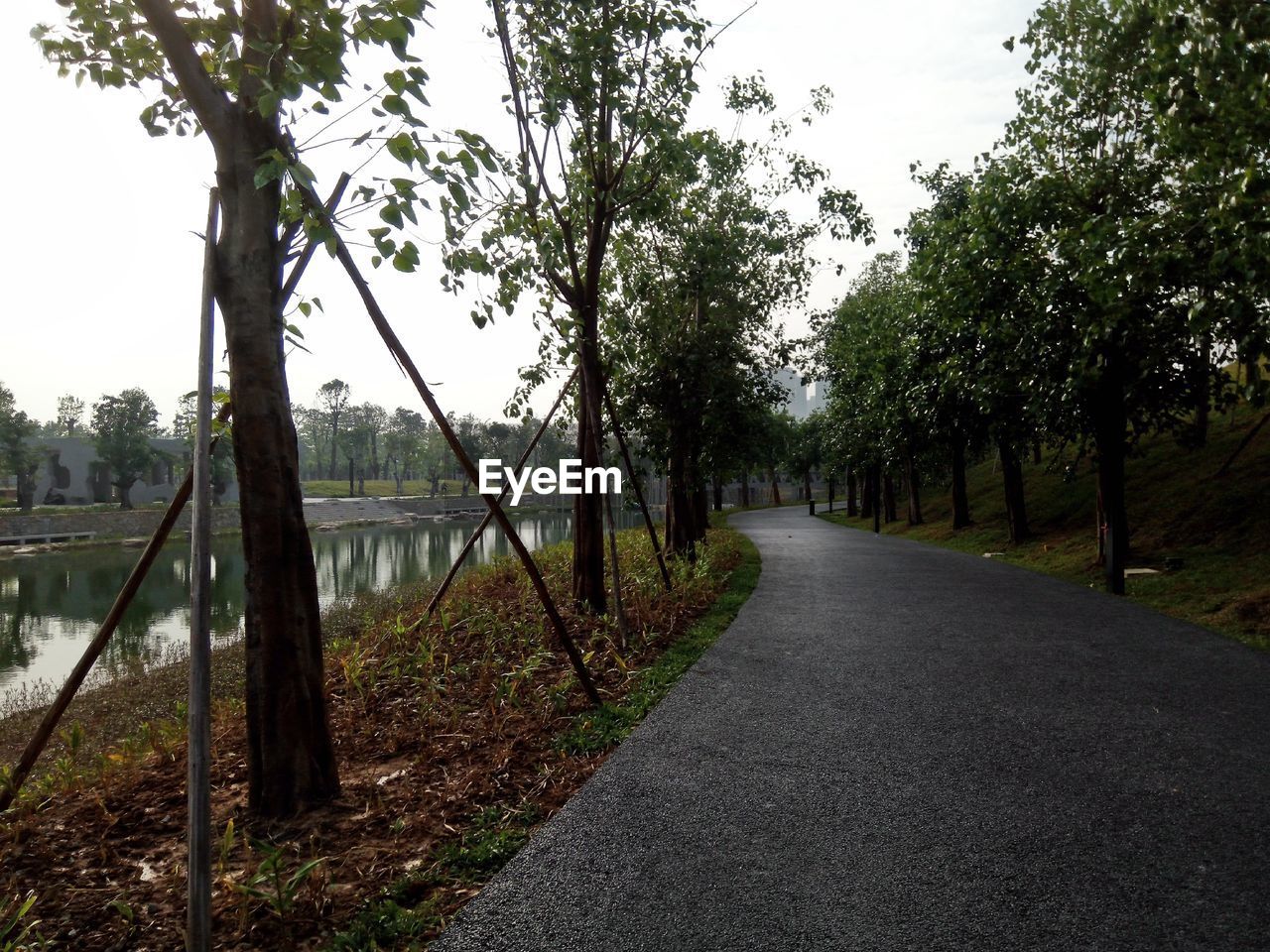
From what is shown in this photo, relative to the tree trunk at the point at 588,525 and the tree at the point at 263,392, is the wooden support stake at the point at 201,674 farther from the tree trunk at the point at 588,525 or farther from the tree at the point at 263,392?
the tree trunk at the point at 588,525

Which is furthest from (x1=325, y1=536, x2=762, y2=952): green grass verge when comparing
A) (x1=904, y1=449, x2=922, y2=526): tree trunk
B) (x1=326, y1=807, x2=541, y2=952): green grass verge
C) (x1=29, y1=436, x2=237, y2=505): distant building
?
(x1=29, y1=436, x2=237, y2=505): distant building

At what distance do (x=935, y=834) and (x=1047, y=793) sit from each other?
947 mm

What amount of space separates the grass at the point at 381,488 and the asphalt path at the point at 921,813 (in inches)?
2938

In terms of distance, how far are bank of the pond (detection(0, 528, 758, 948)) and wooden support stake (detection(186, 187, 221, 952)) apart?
28 cm

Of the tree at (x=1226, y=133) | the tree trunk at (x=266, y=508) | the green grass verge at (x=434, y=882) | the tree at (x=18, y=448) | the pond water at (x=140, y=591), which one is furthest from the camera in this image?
the tree at (x=18, y=448)

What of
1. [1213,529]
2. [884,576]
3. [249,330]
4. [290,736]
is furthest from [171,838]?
[1213,529]

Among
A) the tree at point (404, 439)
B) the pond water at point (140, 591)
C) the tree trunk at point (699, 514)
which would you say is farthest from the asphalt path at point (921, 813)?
the tree at point (404, 439)

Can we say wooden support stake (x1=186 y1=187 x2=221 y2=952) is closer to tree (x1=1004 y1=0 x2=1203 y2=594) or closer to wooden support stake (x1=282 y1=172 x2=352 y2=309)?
wooden support stake (x1=282 y1=172 x2=352 y2=309)

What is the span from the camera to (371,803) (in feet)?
14.9

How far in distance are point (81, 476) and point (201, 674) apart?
74119mm

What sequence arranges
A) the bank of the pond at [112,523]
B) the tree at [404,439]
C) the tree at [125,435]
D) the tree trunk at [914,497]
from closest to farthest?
the tree trunk at [914,497] < the bank of the pond at [112,523] < the tree at [125,435] < the tree at [404,439]

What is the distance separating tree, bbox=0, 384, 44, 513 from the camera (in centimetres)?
4897

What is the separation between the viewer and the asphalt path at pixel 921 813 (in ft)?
10.6

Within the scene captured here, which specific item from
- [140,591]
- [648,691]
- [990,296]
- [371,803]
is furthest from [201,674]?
[140,591]
